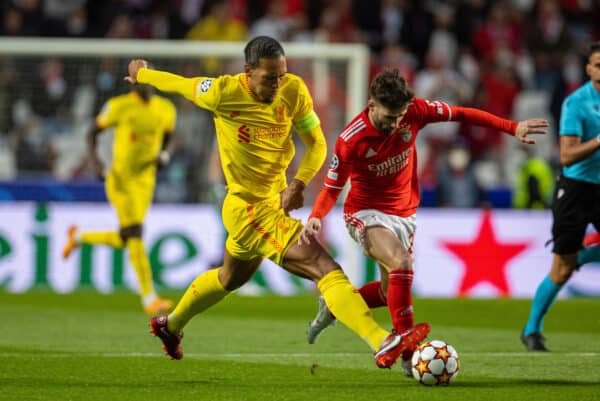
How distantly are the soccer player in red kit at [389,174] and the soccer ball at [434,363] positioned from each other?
9 centimetres

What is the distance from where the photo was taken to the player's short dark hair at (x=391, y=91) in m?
6.94

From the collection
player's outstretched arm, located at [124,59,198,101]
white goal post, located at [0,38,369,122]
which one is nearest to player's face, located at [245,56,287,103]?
player's outstretched arm, located at [124,59,198,101]

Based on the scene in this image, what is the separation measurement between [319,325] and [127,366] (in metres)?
1.30

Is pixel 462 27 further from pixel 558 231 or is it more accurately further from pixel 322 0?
pixel 558 231

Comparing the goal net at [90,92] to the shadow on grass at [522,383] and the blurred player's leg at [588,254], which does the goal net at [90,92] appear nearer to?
the blurred player's leg at [588,254]

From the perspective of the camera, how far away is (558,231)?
8758 mm

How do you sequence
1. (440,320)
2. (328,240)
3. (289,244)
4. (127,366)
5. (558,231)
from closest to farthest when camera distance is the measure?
1. (289,244)
2. (127,366)
3. (558,231)
4. (440,320)
5. (328,240)

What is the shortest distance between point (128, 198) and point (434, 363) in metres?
6.29

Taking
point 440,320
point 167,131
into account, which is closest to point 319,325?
point 440,320

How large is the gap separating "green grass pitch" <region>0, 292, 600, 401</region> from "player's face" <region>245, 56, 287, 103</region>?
5.63 feet

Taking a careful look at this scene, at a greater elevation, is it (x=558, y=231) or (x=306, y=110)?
(x=306, y=110)

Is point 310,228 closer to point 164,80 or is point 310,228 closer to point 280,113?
point 280,113

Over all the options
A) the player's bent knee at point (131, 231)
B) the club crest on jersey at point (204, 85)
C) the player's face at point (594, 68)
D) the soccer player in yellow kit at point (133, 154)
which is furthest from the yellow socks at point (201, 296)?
the player's bent knee at point (131, 231)

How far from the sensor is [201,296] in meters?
7.58
